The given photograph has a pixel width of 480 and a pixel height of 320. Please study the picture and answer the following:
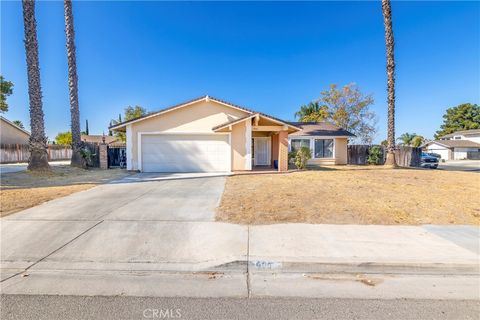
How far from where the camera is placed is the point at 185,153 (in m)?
15.0

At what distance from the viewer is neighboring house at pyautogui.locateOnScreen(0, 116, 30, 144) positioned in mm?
26778

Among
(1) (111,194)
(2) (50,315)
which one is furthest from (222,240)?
(1) (111,194)

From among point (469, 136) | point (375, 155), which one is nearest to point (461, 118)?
point (469, 136)

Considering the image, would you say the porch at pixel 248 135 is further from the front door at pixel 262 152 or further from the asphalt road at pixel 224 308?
the asphalt road at pixel 224 308

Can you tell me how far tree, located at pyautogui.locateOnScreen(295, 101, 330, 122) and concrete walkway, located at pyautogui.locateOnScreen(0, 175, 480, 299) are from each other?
3069cm

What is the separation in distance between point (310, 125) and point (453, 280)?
70.2ft

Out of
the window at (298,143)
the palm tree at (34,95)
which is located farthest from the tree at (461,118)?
the palm tree at (34,95)

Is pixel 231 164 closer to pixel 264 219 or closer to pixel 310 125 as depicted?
pixel 264 219

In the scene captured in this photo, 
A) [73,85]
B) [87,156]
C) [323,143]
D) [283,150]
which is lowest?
[87,156]

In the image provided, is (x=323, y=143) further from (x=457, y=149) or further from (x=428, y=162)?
(x=457, y=149)

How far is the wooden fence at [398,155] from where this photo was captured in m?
23.5

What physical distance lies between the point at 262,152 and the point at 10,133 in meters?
29.4

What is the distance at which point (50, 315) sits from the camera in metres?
2.63

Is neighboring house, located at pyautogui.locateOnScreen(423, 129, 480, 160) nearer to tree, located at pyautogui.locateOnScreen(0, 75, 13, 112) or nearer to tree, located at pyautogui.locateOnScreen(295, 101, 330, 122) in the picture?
tree, located at pyautogui.locateOnScreen(295, 101, 330, 122)
